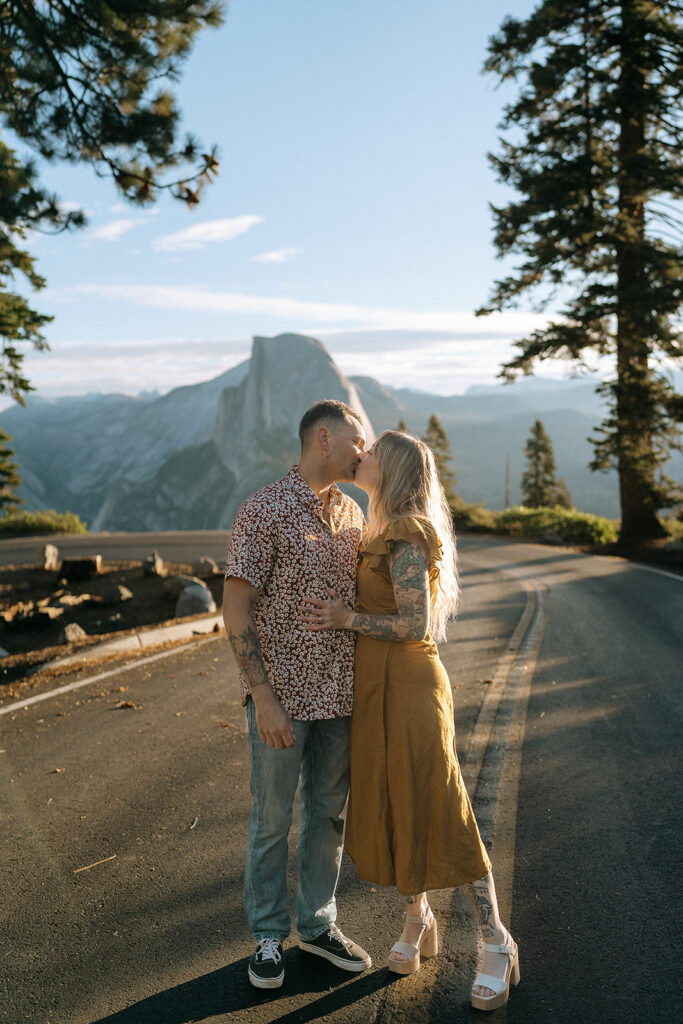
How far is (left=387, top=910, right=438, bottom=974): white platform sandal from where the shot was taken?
125 inches

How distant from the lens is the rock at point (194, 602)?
38.8ft

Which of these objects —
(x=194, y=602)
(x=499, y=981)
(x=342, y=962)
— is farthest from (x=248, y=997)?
(x=194, y=602)

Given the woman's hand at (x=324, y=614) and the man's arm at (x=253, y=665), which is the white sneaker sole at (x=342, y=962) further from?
the woman's hand at (x=324, y=614)

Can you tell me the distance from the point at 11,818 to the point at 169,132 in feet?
30.9

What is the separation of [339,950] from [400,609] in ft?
4.62

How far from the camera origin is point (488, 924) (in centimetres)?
309

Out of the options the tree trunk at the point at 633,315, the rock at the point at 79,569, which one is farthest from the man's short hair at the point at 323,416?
the tree trunk at the point at 633,315

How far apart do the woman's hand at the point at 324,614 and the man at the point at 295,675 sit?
5 cm

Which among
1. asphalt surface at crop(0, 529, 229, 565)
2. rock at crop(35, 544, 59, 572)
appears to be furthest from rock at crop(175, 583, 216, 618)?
asphalt surface at crop(0, 529, 229, 565)

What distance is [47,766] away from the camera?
18.1 feet

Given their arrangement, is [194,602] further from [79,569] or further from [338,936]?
[338,936]

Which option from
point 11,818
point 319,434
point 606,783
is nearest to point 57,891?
point 11,818

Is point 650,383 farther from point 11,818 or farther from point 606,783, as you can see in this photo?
point 11,818

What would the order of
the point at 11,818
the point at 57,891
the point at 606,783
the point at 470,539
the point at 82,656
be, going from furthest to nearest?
the point at 470,539 < the point at 82,656 < the point at 606,783 < the point at 11,818 < the point at 57,891
